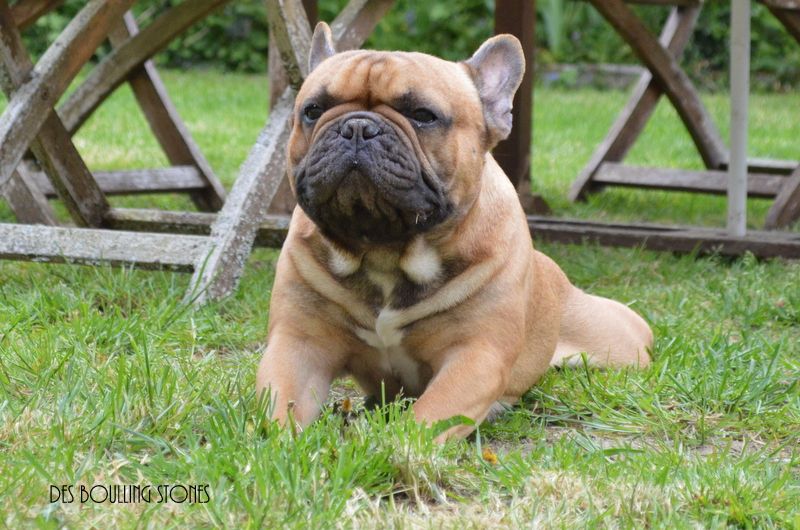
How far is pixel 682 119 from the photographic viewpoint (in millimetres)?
6199

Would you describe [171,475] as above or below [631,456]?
above

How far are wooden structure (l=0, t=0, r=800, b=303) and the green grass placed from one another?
135mm

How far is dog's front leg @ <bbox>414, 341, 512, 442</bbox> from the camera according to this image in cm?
248

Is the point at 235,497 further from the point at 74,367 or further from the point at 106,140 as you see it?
the point at 106,140

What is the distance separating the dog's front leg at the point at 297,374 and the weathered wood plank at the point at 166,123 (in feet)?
9.22

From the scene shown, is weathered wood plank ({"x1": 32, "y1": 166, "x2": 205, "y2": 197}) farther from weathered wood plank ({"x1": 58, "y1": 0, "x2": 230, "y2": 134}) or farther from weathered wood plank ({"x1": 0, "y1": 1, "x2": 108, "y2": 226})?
weathered wood plank ({"x1": 0, "y1": 1, "x2": 108, "y2": 226})

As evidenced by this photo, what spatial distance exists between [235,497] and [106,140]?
6196 mm

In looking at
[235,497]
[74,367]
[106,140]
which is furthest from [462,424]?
[106,140]

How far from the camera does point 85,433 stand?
7.27 feet

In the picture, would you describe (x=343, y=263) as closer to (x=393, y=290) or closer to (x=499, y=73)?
(x=393, y=290)

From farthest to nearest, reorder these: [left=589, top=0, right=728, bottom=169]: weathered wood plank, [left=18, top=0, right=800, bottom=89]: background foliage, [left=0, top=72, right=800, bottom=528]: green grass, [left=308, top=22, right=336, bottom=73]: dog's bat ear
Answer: [left=18, top=0, right=800, bottom=89]: background foliage
[left=589, top=0, right=728, bottom=169]: weathered wood plank
[left=308, top=22, right=336, bottom=73]: dog's bat ear
[left=0, top=72, right=800, bottom=528]: green grass

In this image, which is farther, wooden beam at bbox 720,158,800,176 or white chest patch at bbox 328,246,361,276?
wooden beam at bbox 720,158,800,176

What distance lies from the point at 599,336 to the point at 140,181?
2.76 metres

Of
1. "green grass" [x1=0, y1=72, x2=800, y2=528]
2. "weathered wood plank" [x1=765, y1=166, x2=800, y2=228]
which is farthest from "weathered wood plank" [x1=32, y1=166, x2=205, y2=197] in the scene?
"weathered wood plank" [x1=765, y1=166, x2=800, y2=228]
